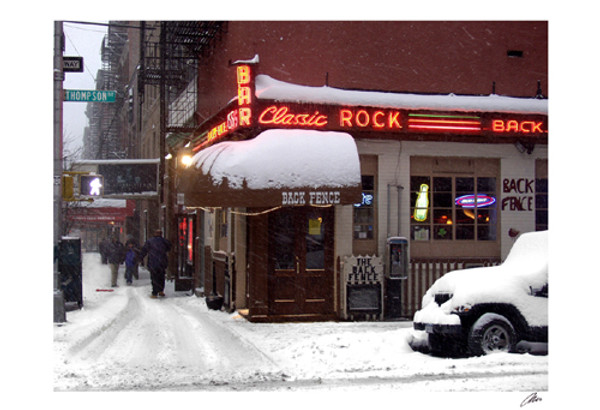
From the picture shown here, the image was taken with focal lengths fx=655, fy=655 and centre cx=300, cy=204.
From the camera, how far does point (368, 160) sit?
1337 centimetres

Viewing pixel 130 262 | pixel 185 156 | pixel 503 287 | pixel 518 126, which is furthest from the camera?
pixel 130 262

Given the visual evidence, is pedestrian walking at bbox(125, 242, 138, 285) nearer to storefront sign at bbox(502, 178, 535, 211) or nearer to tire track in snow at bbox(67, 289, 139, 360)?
tire track in snow at bbox(67, 289, 139, 360)

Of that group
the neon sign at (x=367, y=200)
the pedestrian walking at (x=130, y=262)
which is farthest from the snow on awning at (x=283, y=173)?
the pedestrian walking at (x=130, y=262)

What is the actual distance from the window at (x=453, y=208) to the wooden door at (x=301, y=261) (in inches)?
79.6

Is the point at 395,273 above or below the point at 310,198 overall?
below

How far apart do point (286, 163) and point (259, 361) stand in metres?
3.82

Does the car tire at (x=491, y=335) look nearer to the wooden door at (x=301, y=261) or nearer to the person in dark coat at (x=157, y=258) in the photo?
the wooden door at (x=301, y=261)

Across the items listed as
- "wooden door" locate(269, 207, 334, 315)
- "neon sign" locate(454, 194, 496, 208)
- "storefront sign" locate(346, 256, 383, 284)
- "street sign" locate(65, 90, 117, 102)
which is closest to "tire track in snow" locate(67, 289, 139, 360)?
"wooden door" locate(269, 207, 334, 315)

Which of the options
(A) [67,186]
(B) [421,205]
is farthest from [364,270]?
(A) [67,186]

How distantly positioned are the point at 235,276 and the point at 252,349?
3630 mm

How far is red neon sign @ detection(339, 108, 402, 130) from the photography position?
41.7ft

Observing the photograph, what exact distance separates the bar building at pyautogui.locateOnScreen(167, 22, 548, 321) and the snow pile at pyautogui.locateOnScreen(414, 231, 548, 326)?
2.90 m

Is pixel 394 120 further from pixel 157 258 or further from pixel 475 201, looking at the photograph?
pixel 157 258

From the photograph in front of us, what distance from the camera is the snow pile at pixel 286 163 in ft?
38.0
